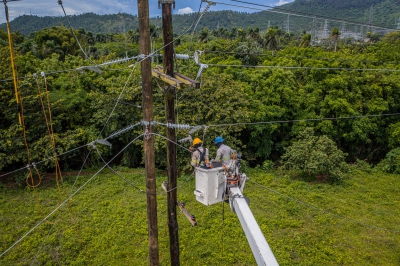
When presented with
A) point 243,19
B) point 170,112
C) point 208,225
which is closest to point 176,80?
point 170,112

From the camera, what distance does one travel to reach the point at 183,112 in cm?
1597

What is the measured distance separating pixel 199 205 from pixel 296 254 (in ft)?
15.3

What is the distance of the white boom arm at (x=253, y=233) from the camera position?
474cm

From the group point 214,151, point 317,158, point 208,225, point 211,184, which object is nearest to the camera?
point 211,184

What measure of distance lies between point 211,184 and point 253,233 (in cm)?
181

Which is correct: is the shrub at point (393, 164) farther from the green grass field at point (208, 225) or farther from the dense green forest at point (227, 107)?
the green grass field at point (208, 225)

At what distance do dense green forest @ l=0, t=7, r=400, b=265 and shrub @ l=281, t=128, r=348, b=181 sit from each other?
0.24ft

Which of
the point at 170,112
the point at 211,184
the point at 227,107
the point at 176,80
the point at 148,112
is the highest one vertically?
the point at 176,80

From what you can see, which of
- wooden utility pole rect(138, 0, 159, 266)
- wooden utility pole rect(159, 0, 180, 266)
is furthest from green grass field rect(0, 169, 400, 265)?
wooden utility pole rect(138, 0, 159, 266)

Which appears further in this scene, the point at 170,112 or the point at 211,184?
the point at 170,112

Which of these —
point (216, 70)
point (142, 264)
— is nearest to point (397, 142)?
point (216, 70)

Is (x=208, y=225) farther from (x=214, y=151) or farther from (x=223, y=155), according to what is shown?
(x=223, y=155)

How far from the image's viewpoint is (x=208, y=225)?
474 inches

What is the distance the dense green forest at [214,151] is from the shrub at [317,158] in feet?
0.24
